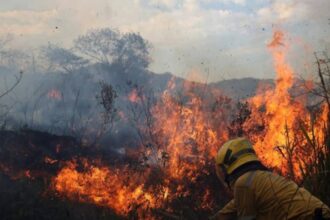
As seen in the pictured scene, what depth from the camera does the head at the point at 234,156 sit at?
388 cm

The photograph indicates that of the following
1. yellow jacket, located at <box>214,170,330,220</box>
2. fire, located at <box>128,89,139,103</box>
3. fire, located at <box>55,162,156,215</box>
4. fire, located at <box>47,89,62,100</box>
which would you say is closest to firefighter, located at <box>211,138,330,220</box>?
yellow jacket, located at <box>214,170,330,220</box>

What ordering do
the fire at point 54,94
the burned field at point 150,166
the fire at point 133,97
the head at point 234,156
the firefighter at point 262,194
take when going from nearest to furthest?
the firefighter at point 262,194 → the head at point 234,156 → the burned field at point 150,166 → the fire at point 133,97 → the fire at point 54,94

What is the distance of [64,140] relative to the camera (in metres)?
15.5

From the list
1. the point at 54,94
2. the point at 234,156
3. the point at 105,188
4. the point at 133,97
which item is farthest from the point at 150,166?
the point at 54,94

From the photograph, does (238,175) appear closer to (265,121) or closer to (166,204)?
(166,204)

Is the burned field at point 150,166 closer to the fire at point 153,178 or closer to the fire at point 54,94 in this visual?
the fire at point 153,178

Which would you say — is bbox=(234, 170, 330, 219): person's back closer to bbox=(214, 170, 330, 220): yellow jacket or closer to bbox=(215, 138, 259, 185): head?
bbox=(214, 170, 330, 220): yellow jacket

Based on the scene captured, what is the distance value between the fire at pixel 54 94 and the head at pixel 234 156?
24.3 meters

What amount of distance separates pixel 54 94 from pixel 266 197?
25.2 meters

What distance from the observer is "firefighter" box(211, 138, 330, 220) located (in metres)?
3.66

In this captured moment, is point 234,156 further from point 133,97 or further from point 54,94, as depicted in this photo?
point 54,94

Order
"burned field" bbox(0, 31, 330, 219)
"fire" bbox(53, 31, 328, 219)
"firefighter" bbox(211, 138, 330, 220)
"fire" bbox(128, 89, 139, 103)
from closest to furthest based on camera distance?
1. "firefighter" bbox(211, 138, 330, 220)
2. "burned field" bbox(0, 31, 330, 219)
3. "fire" bbox(53, 31, 328, 219)
4. "fire" bbox(128, 89, 139, 103)

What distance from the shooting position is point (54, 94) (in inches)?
1090

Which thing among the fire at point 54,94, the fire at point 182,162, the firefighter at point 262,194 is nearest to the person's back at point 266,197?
the firefighter at point 262,194
